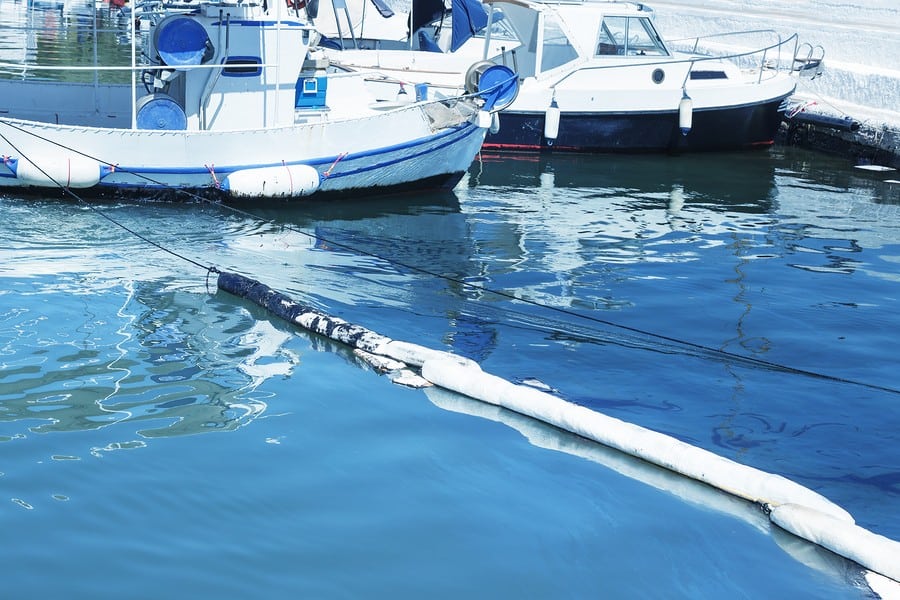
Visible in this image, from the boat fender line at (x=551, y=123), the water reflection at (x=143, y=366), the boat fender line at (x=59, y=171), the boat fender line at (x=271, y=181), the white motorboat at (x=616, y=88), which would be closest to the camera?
the water reflection at (x=143, y=366)

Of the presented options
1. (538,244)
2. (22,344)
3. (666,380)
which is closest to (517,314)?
(666,380)

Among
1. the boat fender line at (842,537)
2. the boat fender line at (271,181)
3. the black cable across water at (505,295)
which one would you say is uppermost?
the boat fender line at (271,181)

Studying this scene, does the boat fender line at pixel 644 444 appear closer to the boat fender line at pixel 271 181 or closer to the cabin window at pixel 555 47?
the boat fender line at pixel 271 181

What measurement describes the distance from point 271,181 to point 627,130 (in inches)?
304

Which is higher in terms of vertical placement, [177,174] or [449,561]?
[177,174]

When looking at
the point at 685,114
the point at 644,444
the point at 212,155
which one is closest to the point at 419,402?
the point at 644,444

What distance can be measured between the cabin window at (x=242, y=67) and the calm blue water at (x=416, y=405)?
63.6 inches

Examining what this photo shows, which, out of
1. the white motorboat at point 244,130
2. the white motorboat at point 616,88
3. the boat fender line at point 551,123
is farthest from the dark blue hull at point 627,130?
the white motorboat at point 244,130

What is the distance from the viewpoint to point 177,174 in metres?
12.7

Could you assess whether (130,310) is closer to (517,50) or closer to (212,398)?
(212,398)

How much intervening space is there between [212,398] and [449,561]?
8.05ft

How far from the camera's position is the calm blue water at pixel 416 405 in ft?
17.1

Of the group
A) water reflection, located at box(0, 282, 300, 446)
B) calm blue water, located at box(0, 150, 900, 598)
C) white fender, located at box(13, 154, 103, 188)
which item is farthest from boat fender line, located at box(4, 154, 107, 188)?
water reflection, located at box(0, 282, 300, 446)

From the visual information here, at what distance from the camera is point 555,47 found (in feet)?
61.4
